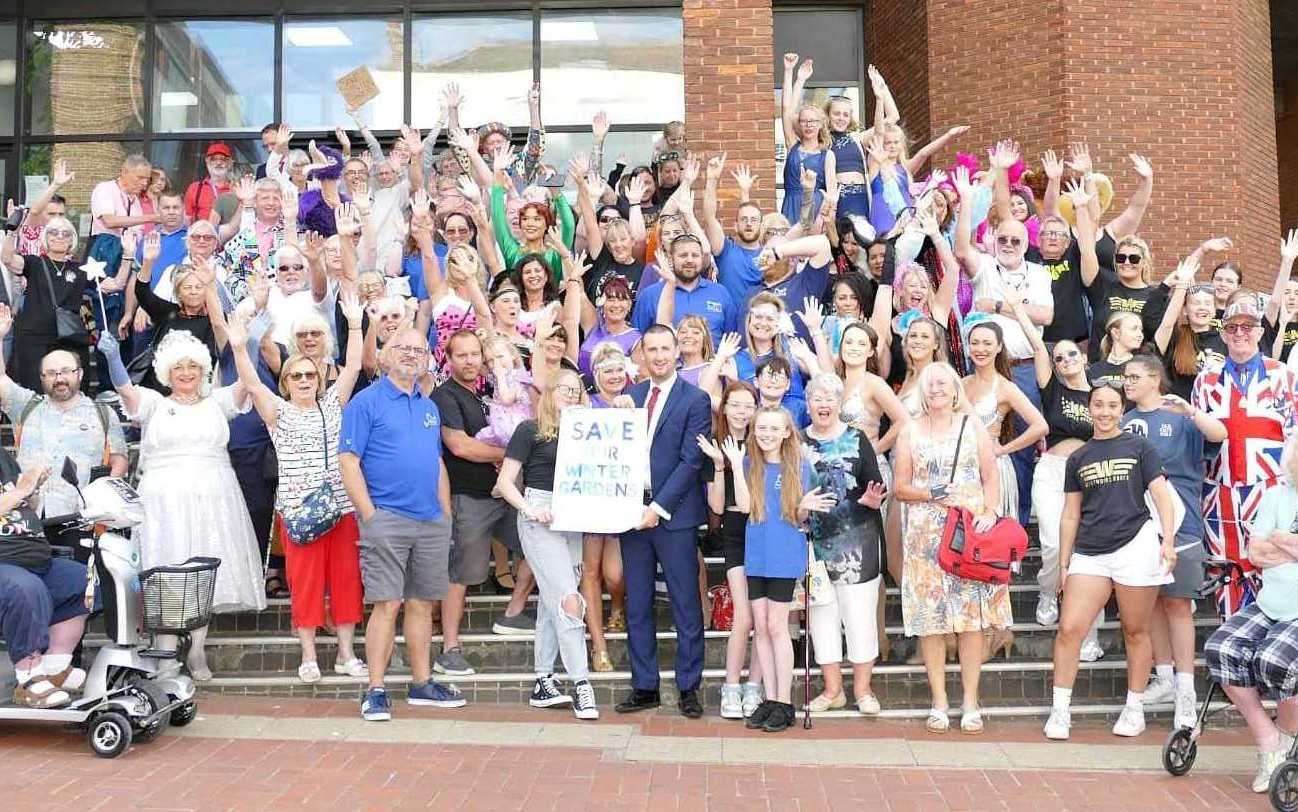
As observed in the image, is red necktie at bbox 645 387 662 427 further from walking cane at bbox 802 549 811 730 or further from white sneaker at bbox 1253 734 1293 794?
white sneaker at bbox 1253 734 1293 794

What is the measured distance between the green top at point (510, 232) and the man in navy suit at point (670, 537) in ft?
8.01

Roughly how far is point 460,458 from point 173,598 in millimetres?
1920

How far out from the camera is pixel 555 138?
52.4 ft

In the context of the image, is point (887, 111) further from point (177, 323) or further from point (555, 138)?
point (177, 323)

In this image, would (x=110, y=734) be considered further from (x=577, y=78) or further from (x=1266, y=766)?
(x=577, y=78)

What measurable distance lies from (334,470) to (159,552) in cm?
111

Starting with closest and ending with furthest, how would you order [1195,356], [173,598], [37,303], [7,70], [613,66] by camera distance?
[173,598] → [1195,356] → [37,303] → [613,66] → [7,70]

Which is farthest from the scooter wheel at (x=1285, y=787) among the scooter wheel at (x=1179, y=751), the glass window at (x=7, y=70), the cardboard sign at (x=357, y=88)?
the glass window at (x=7, y=70)

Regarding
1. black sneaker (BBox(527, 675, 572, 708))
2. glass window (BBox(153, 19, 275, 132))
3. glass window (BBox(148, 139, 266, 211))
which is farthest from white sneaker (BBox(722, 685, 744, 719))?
glass window (BBox(153, 19, 275, 132))

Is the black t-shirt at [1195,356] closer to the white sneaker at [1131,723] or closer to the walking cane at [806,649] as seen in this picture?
the white sneaker at [1131,723]

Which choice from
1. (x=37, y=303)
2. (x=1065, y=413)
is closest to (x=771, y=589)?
(x=1065, y=413)

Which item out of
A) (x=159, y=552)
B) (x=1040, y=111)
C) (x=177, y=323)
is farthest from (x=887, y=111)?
(x=159, y=552)

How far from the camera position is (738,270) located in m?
9.73

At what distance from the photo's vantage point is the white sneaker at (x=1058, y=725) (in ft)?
23.9
